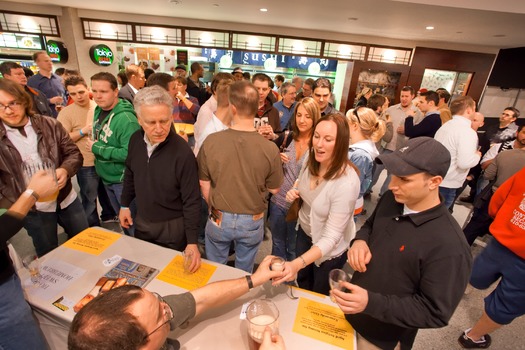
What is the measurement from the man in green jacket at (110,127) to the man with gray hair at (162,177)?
1.80 feet

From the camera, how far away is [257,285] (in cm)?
124

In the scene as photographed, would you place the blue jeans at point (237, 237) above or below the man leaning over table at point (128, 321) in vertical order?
below

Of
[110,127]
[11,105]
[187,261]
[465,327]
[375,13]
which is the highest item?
[375,13]

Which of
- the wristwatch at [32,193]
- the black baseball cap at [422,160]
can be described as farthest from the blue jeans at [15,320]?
the black baseball cap at [422,160]

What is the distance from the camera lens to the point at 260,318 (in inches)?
41.4

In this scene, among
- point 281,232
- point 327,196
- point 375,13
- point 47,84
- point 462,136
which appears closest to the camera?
point 327,196

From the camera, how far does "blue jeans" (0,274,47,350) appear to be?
3.70ft

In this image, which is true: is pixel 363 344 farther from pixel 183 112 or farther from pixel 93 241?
pixel 183 112

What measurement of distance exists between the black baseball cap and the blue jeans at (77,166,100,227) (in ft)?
9.58

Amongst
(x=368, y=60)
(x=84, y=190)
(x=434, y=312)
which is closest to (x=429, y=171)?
(x=434, y=312)

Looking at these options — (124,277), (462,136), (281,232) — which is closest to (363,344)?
(124,277)

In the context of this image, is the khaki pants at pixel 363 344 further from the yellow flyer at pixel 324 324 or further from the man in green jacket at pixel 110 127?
the man in green jacket at pixel 110 127

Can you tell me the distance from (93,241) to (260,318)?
1.15 metres

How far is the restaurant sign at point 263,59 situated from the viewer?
7359mm
